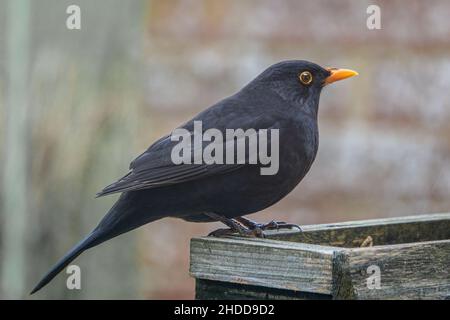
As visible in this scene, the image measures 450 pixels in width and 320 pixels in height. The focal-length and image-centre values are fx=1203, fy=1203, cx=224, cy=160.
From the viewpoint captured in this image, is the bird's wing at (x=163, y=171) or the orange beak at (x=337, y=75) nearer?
the bird's wing at (x=163, y=171)

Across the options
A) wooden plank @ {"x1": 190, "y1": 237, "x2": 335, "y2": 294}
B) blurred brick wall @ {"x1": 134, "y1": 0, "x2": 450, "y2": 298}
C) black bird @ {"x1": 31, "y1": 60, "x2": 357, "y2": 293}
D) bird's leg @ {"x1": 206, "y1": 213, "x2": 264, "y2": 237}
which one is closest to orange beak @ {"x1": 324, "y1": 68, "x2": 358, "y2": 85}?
black bird @ {"x1": 31, "y1": 60, "x2": 357, "y2": 293}

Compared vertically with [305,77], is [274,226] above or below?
below

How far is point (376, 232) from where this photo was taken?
183 inches

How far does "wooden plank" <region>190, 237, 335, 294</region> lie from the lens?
12.5ft

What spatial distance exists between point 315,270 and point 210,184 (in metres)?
0.92

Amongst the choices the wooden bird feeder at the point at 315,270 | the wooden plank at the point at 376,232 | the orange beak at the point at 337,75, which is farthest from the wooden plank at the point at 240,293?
the orange beak at the point at 337,75

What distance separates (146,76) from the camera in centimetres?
584

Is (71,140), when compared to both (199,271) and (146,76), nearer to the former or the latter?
(146,76)

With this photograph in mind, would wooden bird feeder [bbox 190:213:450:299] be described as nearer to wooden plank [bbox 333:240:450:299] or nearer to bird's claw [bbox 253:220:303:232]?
wooden plank [bbox 333:240:450:299]

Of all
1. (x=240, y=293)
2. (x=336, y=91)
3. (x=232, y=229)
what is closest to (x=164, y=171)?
(x=232, y=229)

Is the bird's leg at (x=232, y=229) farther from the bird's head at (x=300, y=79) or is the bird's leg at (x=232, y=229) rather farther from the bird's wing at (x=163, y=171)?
the bird's head at (x=300, y=79)

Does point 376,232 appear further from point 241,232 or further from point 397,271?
point 397,271

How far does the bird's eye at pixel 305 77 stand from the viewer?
16.8 ft

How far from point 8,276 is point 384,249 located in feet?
8.63
